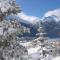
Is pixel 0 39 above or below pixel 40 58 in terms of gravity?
above

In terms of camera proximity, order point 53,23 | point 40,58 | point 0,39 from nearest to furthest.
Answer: point 0,39, point 40,58, point 53,23

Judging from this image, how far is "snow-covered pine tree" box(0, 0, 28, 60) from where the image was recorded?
22.4 ft

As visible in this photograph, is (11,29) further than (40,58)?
No

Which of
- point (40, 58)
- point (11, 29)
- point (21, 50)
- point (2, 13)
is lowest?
point (40, 58)

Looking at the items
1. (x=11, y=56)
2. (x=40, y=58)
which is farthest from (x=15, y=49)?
(x=40, y=58)

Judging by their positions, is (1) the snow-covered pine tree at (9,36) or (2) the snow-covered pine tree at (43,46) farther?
(2) the snow-covered pine tree at (43,46)

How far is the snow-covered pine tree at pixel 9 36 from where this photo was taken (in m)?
6.84

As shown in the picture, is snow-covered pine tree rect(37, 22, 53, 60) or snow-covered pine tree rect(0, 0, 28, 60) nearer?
snow-covered pine tree rect(0, 0, 28, 60)

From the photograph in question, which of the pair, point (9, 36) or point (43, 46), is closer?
point (9, 36)

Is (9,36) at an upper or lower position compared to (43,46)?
upper

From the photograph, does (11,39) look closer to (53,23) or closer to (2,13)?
(2,13)

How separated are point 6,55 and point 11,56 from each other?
0.17m

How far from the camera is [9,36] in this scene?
6844 millimetres

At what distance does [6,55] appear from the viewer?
7105mm
